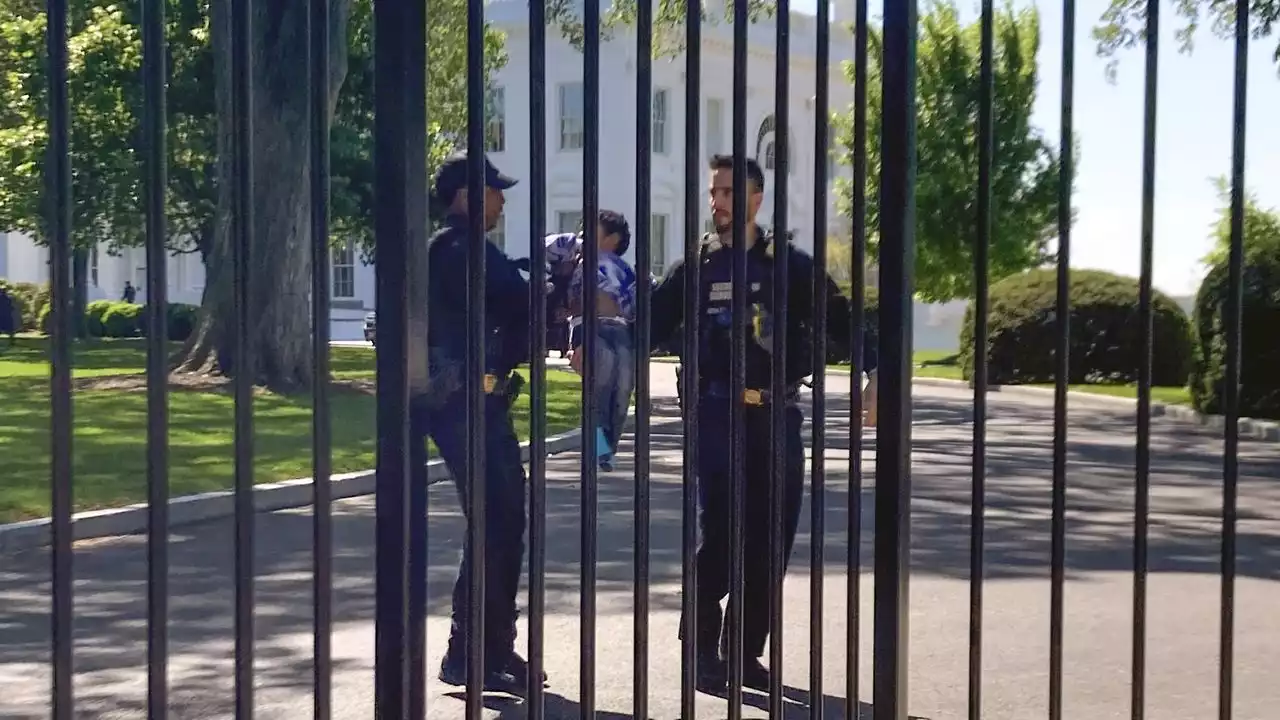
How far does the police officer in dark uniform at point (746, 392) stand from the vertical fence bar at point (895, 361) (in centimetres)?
144

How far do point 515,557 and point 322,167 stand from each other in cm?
261

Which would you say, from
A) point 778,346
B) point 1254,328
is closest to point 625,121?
point 1254,328

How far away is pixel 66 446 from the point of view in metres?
2.89

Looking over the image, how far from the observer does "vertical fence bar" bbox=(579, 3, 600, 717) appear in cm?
304

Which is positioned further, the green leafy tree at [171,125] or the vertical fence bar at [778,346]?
the green leafy tree at [171,125]

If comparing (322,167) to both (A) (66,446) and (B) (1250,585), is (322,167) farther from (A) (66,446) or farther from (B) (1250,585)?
(B) (1250,585)

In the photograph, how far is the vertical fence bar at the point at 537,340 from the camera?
118 inches

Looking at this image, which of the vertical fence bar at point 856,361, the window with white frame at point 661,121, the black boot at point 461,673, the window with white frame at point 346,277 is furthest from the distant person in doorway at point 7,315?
the vertical fence bar at point 856,361

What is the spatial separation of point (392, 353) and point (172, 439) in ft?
37.3

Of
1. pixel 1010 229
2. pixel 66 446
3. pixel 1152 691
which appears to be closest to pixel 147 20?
pixel 66 446

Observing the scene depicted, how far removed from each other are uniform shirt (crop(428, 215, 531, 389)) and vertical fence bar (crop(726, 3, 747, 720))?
1815 mm

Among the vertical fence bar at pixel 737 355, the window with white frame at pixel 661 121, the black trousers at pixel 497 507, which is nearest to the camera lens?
the vertical fence bar at pixel 737 355

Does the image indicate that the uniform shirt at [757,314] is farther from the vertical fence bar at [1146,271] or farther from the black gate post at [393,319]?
the black gate post at [393,319]

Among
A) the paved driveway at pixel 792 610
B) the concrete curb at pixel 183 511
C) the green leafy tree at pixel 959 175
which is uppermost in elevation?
the green leafy tree at pixel 959 175
